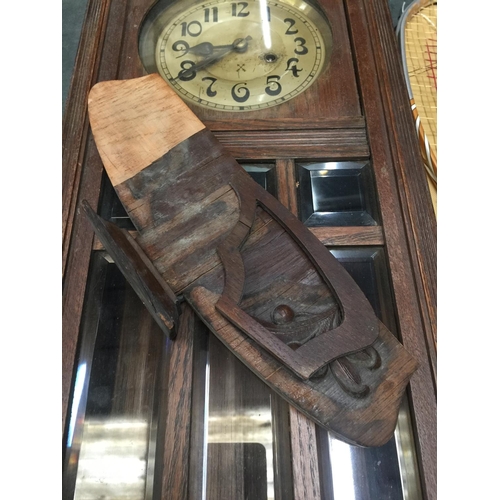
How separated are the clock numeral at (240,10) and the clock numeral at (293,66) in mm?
230

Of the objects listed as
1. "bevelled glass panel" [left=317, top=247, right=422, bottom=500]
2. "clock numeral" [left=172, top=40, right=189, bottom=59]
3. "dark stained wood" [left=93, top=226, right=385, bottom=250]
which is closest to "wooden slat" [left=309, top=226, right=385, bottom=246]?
"dark stained wood" [left=93, top=226, right=385, bottom=250]

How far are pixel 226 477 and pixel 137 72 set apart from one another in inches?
38.9

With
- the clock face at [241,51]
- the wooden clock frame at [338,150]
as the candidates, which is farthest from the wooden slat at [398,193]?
the clock face at [241,51]

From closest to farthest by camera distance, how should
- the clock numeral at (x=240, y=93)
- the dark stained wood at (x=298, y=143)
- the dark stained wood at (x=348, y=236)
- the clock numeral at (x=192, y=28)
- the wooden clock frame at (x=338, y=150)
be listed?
the wooden clock frame at (x=338, y=150)
the dark stained wood at (x=348, y=236)
the dark stained wood at (x=298, y=143)
the clock numeral at (x=240, y=93)
the clock numeral at (x=192, y=28)

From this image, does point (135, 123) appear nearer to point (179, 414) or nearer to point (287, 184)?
point (287, 184)

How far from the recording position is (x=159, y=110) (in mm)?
965

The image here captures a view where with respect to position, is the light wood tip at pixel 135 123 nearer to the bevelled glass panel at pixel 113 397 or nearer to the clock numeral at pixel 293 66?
the bevelled glass panel at pixel 113 397

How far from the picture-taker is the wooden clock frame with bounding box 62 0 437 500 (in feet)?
2.73

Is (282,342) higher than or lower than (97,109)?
lower

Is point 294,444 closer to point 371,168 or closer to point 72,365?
point 72,365

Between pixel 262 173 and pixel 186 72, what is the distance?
401mm

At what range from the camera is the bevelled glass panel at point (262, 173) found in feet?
3.44

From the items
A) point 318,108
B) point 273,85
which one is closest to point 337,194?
point 318,108

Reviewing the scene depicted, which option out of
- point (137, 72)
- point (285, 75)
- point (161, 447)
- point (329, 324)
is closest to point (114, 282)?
point (161, 447)
